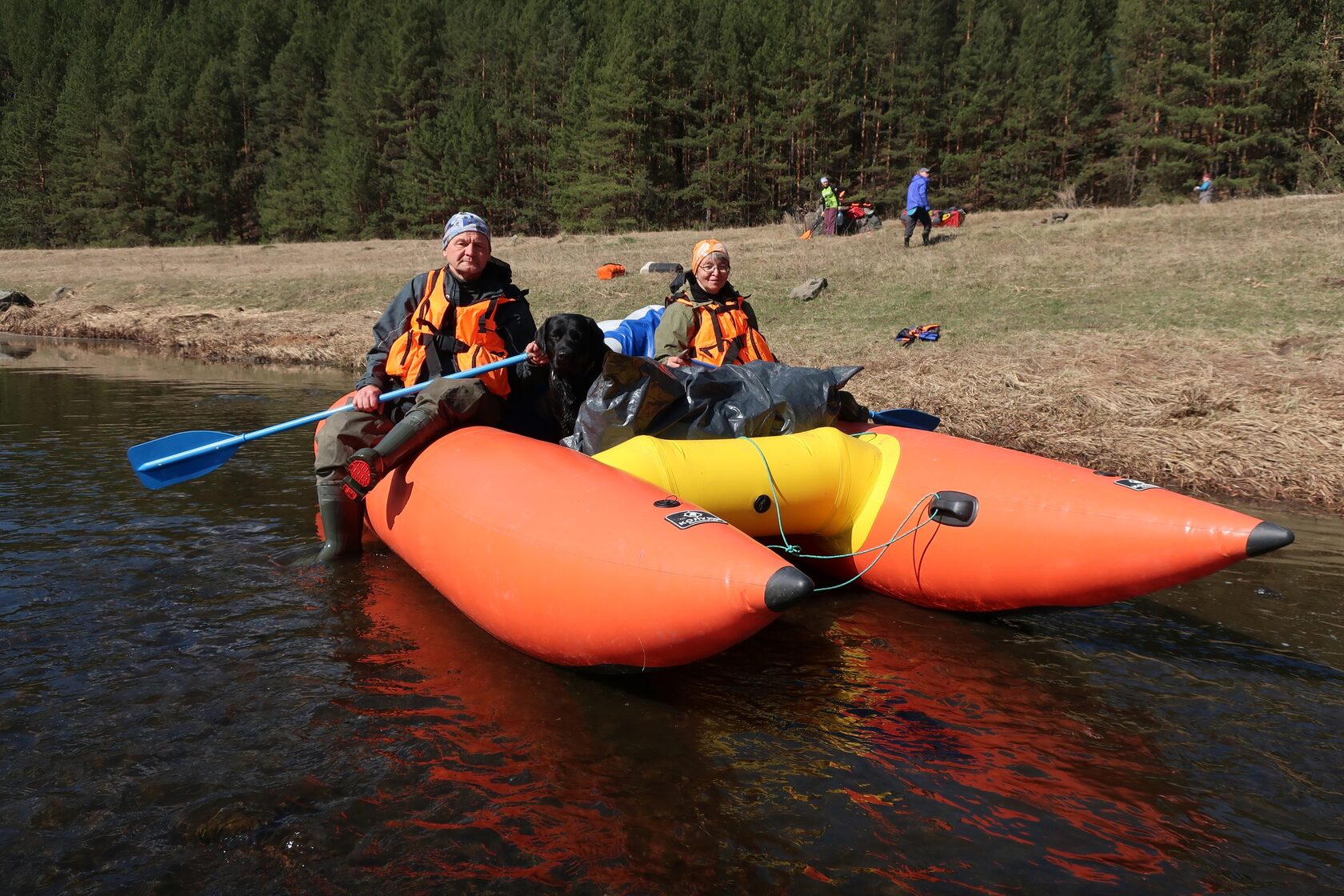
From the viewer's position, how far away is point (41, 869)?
2.52 meters

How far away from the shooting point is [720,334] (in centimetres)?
551

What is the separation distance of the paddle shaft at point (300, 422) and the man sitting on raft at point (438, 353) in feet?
0.15

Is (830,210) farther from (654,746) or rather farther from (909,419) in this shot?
(654,746)

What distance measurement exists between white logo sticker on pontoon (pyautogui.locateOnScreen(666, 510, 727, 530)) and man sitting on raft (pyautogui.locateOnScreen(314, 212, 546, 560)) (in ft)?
5.68

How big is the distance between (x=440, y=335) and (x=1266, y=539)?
383 cm

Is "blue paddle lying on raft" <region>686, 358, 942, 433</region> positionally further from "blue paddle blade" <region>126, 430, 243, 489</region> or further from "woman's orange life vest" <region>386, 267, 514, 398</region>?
"blue paddle blade" <region>126, 430, 243, 489</region>

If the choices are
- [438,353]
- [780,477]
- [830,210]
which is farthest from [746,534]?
[830,210]

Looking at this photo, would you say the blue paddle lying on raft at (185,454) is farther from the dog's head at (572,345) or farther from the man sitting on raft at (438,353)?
the dog's head at (572,345)

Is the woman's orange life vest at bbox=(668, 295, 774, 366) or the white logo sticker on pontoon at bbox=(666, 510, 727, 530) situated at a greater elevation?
the woman's orange life vest at bbox=(668, 295, 774, 366)

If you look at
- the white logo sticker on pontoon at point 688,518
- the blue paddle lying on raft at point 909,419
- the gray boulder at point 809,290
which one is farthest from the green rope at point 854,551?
the gray boulder at point 809,290

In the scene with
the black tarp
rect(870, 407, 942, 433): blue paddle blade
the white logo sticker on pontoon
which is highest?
the black tarp

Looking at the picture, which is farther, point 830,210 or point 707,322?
point 830,210

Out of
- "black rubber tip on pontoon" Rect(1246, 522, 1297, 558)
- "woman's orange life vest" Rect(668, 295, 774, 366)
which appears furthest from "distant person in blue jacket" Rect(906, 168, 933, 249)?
"black rubber tip on pontoon" Rect(1246, 522, 1297, 558)

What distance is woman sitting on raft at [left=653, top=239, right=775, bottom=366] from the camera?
5.46 meters
